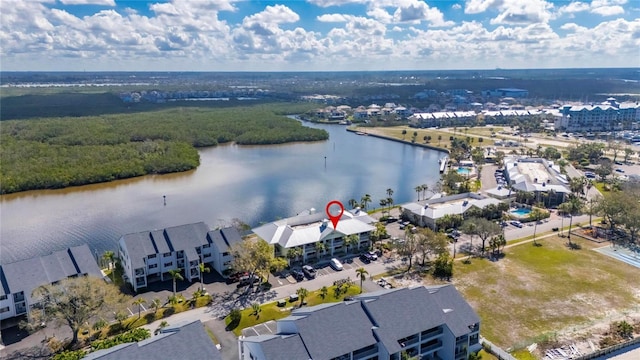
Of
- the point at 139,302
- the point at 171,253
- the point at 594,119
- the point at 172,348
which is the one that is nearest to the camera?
the point at 172,348

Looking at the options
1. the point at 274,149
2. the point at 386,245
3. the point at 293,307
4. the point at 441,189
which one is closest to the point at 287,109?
the point at 274,149

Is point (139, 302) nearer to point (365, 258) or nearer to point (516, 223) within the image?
point (365, 258)

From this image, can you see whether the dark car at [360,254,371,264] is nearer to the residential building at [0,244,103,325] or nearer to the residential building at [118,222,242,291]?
the residential building at [118,222,242,291]

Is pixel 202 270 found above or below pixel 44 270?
below

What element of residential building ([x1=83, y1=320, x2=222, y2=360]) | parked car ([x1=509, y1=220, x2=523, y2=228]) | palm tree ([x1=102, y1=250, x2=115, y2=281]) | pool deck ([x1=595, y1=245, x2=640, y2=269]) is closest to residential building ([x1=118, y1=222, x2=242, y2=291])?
palm tree ([x1=102, y1=250, x2=115, y2=281])

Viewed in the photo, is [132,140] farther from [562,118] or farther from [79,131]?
[562,118]

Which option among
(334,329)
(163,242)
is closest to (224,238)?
(163,242)
